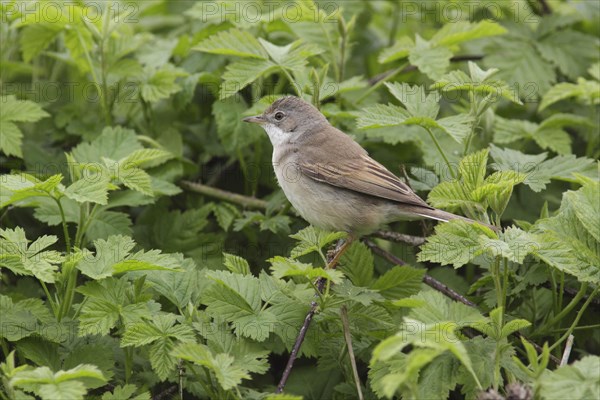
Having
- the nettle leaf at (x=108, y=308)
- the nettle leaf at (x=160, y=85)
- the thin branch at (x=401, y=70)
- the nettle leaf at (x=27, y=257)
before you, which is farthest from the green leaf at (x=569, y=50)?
the nettle leaf at (x=27, y=257)

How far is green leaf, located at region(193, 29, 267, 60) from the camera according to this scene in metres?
4.91

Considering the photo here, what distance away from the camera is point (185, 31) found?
6.72m

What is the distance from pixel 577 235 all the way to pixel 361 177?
143 cm

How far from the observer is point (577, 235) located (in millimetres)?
3770

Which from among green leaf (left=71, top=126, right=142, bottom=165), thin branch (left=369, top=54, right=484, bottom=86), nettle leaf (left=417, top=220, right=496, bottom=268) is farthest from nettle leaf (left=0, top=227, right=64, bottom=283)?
thin branch (left=369, top=54, right=484, bottom=86)

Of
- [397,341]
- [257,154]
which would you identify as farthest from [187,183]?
[397,341]

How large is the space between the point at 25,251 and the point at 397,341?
1853mm

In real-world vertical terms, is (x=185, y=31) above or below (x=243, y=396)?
above

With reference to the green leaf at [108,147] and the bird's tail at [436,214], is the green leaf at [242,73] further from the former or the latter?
the bird's tail at [436,214]

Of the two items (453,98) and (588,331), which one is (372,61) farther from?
(588,331)

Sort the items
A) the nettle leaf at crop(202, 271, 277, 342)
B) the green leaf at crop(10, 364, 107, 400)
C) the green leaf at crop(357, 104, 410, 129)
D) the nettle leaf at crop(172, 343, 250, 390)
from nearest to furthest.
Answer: the green leaf at crop(10, 364, 107, 400) < the nettle leaf at crop(172, 343, 250, 390) < the nettle leaf at crop(202, 271, 277, 342) < the green leaf at crop(357, 104, 410, 129)

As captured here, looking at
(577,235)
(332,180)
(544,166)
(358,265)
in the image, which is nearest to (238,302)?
(358,265)

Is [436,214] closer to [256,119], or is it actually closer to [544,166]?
[544,166]

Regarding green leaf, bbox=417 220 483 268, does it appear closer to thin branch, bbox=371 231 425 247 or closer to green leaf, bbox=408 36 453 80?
thin branch, bbox=371 231 425 247
